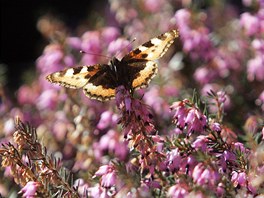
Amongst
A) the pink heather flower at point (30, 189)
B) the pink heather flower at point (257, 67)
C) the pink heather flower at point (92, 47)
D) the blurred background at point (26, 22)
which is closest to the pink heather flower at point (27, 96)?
A: the pink heather flower at point (92, 47)

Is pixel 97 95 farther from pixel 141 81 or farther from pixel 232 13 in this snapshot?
pixel 232 13

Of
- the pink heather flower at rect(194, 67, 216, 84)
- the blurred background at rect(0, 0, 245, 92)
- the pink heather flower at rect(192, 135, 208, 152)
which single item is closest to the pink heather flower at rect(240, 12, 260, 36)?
the pink heather flower at rect(194, 67, 216, 84)

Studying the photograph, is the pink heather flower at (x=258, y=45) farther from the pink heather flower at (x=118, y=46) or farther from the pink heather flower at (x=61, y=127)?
the pink heather flower at (x=61, y=127)

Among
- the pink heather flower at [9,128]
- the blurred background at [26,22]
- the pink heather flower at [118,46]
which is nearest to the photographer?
the pink heather flower at [9,128]

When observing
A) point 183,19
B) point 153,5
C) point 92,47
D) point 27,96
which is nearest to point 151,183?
point 183,19

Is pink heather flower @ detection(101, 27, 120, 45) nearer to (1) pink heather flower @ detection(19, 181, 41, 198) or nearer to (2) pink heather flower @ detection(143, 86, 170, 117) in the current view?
(2) pink heather flower @ detection(143, 86, 170, 117)

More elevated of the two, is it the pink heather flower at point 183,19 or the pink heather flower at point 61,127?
the pink heather flower at point 183,19

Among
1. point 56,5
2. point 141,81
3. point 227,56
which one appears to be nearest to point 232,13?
point 227,56
